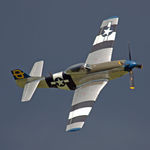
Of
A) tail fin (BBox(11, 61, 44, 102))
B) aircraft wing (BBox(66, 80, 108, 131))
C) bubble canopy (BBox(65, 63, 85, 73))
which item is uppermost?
bubble canopy (BBox(65, 63, 85, 73))

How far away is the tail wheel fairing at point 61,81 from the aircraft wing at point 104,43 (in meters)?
2.51

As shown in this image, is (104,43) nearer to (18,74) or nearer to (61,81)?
(61,81)

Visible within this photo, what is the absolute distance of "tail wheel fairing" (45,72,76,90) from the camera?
4659cm

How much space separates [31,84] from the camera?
47281 mm

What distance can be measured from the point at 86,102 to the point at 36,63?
267 inches

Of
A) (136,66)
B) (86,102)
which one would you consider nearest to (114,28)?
(136,66)

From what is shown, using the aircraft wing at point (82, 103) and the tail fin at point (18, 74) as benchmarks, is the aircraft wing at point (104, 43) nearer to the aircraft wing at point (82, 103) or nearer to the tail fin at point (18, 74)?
the aircraft wing at point (82, 103)

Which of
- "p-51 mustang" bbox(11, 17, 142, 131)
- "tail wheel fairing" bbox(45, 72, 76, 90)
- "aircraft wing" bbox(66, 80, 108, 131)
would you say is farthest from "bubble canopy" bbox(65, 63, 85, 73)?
"aircraft wing" bbox(66, 80, 108, 131)

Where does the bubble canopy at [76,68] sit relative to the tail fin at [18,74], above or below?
above

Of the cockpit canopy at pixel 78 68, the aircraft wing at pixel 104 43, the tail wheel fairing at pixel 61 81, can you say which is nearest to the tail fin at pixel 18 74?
the tail wheel fairing at pixel 61 81

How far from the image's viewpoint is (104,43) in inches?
1929

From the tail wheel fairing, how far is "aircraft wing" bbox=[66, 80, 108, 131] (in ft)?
4.64

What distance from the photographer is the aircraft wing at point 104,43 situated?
4772 centimetres

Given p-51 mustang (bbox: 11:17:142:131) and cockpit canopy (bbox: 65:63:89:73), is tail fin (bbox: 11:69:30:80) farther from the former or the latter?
cockpit canopy (bbox: 65:63:89:73)
